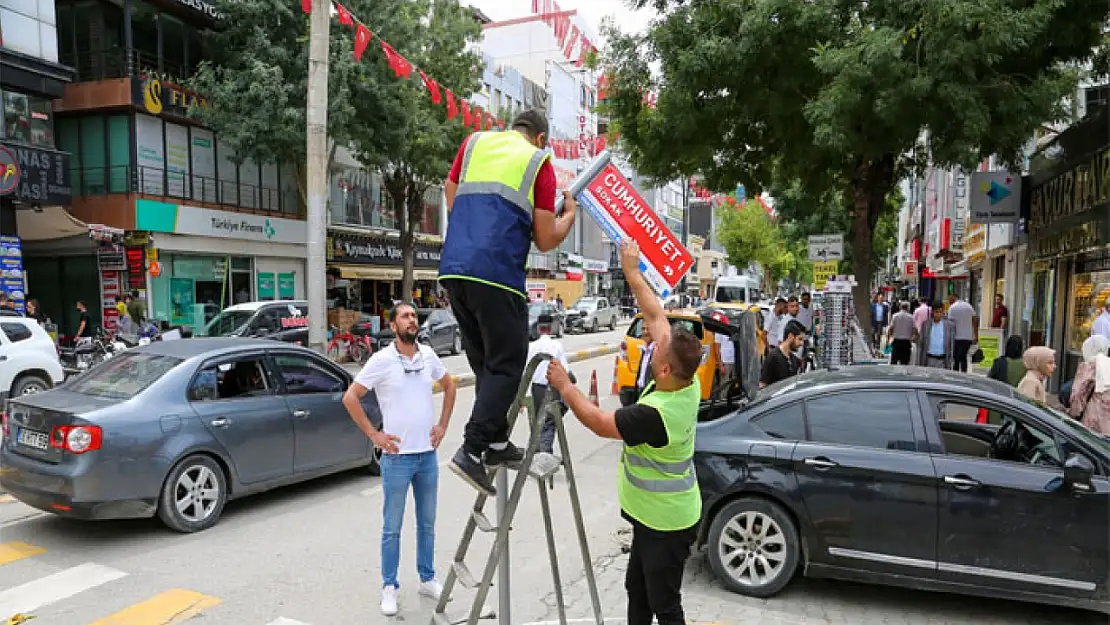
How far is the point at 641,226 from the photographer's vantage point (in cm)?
765

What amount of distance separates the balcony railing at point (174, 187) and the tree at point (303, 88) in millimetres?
1409

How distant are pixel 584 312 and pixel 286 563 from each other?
1112 inches

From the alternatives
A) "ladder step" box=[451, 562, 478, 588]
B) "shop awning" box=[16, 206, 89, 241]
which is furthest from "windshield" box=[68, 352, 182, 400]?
"shop awning" box=[16, 206, 89, 241]

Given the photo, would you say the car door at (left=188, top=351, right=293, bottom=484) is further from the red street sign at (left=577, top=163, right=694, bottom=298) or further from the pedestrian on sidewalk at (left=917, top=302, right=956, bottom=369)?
the pedestrian on sidewalk at (left=917, top=302, right=956, bottom=369)

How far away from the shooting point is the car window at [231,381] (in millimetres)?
6059

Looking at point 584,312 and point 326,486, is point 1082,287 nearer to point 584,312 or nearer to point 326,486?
point 326,486

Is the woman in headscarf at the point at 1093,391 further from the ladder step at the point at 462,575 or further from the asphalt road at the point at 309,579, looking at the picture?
the ladder step at the point at 462,575

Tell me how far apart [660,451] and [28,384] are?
11590 millimetres

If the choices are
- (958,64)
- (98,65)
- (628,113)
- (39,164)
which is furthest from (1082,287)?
(98,65)

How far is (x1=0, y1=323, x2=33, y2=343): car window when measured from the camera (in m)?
10.6

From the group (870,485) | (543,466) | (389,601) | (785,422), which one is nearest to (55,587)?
(389,601)

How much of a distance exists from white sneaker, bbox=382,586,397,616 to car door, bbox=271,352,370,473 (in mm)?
2658

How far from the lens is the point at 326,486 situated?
7254 mm

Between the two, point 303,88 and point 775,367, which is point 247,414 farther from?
point 303,88
